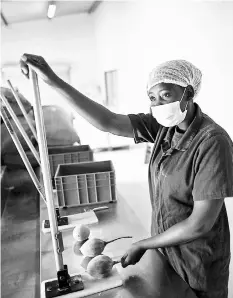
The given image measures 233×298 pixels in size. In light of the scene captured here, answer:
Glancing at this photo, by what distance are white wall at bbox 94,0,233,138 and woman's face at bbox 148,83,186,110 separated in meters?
2.11

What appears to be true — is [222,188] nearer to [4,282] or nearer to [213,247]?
[213,247]

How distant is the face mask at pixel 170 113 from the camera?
0.94m

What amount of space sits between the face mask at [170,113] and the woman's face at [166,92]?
16mm

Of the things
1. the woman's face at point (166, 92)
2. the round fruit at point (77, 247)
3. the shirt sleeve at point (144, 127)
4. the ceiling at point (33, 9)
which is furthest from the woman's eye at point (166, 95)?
the ceiling at point (33, 9)

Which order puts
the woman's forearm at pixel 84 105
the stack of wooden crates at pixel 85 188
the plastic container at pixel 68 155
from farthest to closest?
the plastic container at pixel 68 155 → the stack of wooden crates at pixel 85 188 → the woman's forearm at pixel 84 105

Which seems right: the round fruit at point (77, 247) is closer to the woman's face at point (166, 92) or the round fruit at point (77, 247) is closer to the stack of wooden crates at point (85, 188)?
the stack of wooden crates at point (85, 188)

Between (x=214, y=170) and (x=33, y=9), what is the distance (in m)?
6.24

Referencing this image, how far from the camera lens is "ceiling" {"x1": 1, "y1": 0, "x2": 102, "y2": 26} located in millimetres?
5504

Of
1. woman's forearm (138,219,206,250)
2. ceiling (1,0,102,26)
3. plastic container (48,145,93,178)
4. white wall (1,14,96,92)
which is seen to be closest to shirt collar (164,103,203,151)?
woman's forearm (138,219,206,250)

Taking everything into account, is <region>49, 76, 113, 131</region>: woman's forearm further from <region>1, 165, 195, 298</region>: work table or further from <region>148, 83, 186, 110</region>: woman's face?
<region>1, 165, 195, 298</region>: work table

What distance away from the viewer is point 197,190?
85 centimetres

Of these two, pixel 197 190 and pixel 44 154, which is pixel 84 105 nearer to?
pixel 44 154

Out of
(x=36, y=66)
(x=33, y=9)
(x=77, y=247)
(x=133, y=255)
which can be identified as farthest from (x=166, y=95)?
(x=33, y=9)

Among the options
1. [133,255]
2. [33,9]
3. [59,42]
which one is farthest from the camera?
[59,42]
